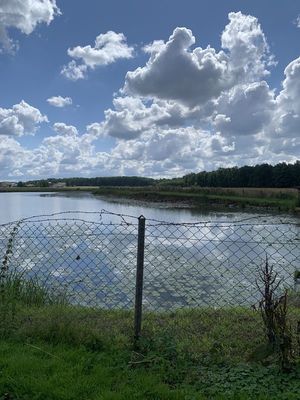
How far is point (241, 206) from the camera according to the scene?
55281 mm

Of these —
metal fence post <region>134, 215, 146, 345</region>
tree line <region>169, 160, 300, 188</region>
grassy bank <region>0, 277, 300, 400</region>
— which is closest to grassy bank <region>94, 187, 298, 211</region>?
tree line <region>169, 160, 300, 188</region>

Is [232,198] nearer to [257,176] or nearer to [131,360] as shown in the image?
[257,176]

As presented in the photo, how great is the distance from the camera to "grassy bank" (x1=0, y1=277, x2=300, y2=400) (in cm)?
374

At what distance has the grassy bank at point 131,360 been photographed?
374 centimetres

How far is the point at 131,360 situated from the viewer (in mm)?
4441

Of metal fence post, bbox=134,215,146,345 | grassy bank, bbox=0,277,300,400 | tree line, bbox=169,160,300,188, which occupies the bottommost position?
grassy bank, bbox=0,277,300,400

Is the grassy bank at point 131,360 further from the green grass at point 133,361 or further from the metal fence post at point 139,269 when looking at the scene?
the metal fence post at point 139,269

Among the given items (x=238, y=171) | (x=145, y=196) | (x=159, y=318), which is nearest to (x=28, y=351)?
(x=159, y=318)

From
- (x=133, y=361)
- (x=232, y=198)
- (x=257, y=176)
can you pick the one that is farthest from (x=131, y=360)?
(x=257, y=176)

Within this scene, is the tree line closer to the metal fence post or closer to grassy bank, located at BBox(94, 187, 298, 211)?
grassy bank, located at BBox(94, 187, 298, 211)

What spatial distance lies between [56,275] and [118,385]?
7.95 metres

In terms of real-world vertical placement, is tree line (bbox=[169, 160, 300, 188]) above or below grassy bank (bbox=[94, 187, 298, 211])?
above

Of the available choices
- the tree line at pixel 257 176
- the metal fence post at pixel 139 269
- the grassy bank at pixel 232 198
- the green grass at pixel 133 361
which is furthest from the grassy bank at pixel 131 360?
the tree line at pixel 257 176

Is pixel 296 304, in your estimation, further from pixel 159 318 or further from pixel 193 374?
pixel 193 374
